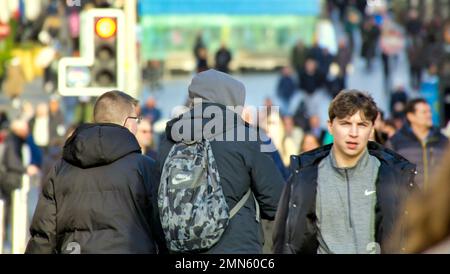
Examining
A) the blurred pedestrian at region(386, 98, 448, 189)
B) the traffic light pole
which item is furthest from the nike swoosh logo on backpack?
the traffic light pole

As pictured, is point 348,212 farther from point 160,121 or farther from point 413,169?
point 160,121

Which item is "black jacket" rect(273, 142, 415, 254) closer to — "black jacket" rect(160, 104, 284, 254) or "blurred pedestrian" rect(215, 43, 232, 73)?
"black jacket" rect(160, 104, 284, 254)

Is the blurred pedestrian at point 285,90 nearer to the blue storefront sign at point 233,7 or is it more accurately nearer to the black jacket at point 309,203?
the blue storefront sign at point 233,7

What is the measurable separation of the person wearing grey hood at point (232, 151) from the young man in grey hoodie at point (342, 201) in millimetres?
267

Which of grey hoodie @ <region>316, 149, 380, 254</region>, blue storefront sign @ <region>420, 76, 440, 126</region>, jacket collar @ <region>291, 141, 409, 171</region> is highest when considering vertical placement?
jacket collar @ <region>291, 141, 409, 171</region>

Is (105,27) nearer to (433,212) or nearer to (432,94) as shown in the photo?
(433,212)

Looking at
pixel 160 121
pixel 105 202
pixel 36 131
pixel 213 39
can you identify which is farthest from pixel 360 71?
pixel 105 202

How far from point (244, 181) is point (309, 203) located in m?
0.50

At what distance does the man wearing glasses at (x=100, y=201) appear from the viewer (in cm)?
707

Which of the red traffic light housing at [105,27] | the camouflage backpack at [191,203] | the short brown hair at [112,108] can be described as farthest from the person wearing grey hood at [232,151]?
the red traffic light housing at [105,27]

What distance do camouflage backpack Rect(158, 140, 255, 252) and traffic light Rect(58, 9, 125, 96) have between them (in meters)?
5.73

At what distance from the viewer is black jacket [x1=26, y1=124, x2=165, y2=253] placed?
7.07 m

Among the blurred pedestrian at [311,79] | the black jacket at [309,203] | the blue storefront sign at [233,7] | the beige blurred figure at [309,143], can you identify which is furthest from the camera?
the blue storefront sign at [233,7]

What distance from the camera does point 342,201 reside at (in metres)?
6.25
